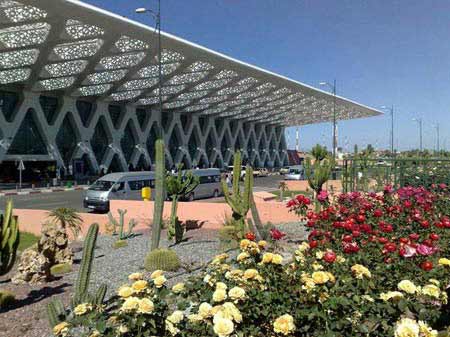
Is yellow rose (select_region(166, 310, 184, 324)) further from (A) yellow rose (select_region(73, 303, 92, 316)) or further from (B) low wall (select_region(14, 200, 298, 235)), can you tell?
(B) low wall (select_region(14, 200, 298, 235))

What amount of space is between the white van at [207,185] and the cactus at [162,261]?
16.9 meters

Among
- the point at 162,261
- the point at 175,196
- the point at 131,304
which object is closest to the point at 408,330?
the point at 131,304

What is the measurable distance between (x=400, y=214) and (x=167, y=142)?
5766 cm

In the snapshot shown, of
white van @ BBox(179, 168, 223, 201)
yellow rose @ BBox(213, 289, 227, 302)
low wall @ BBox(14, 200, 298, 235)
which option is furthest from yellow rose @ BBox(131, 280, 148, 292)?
white van @ BBox(179, 168, 223, 201)

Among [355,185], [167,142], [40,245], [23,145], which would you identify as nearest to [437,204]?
[355,185]

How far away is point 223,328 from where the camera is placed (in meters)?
2.71

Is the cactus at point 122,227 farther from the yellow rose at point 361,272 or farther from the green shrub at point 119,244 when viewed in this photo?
the yellow rose at point 361,272

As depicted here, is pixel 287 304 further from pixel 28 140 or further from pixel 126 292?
pixel 28 140

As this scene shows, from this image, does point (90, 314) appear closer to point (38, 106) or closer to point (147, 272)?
point (147, 272)

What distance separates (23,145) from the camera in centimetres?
4381

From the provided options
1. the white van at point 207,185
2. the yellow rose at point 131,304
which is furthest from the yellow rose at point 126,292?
the white van at point 207,185

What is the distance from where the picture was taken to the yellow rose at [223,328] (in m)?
2.70

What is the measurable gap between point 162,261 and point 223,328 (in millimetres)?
7024

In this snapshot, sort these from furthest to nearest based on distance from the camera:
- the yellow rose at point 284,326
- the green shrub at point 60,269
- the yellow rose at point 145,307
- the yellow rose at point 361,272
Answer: the green shrub at point 60,269 → the yellow rose at point 361,272 → the yellow rose at point 145,307 → the yellow rose at point 284,326
